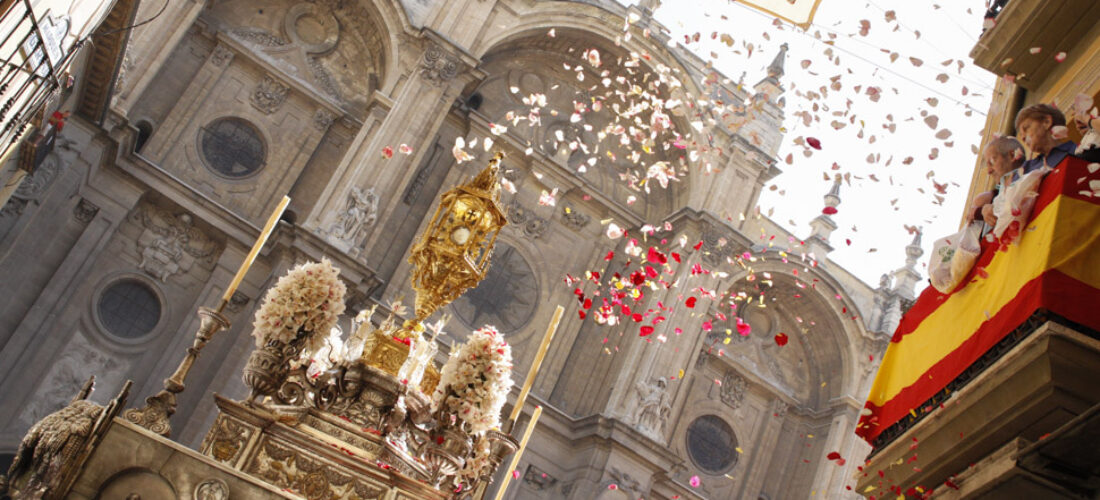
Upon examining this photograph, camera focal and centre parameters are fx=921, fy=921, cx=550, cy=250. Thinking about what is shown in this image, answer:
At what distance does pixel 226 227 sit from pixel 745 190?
11.5 metres

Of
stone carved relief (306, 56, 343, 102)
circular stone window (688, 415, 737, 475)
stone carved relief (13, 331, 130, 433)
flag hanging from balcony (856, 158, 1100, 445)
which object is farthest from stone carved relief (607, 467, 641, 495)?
flag hanging from balcony (856, 158, 1100, 445)

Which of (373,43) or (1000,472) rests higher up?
(373,43)

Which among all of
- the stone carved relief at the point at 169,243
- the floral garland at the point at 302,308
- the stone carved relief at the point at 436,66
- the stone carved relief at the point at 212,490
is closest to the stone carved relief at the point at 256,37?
the stone carved relief at the point at 436,66

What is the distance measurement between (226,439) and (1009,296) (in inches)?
207

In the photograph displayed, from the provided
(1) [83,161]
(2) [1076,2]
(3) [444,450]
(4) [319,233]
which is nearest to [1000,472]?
(3) [444,450]

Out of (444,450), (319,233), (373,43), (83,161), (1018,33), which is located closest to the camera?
(444,450)

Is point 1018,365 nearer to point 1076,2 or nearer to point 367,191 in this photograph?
point 1076,2

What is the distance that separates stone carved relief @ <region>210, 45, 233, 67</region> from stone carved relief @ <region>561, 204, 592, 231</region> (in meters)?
7.87

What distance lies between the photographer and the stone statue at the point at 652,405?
1873cm

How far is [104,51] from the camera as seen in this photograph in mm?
12648

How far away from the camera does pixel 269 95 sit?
18641 mm

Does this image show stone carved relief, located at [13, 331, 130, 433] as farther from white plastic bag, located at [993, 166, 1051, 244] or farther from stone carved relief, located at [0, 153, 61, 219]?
white plastic bag, located at [993, 166, 1051, 244]

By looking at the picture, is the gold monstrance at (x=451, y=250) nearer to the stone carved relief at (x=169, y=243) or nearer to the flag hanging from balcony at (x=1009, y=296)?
the flag hanging from balcony at (x=1009, y=296)

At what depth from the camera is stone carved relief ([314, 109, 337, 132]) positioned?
62.0ft
